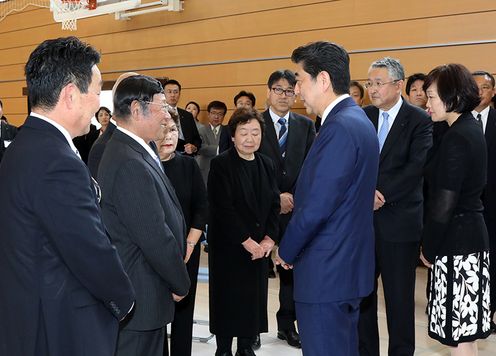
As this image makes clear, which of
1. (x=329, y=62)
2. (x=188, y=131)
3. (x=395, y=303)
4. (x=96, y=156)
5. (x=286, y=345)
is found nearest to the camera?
(x=329, y=62)

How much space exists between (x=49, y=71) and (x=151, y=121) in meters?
0.69

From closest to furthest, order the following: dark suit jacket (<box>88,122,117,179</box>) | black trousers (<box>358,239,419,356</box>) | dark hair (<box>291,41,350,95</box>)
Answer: dark hair (<box>291,41,350,95</box>), dark suit jacket (<box>88,122,117,179</box>), black trousers (<box>358,239,419,356</box>)

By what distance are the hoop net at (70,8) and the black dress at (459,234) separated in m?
7.97

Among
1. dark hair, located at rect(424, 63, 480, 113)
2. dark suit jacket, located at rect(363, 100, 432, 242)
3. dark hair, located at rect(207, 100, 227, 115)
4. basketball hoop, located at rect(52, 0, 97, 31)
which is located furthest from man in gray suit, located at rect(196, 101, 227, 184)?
dark hair, located at rect(424, 63, 480, 113)

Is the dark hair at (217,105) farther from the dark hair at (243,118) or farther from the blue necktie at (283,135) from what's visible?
the dark hair at (243,118)

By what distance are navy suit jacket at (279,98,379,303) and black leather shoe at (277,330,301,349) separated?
1703mm

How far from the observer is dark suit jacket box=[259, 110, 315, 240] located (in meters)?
4.43

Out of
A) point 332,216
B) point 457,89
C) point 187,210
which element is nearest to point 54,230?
point 332,216

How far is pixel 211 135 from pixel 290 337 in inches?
163

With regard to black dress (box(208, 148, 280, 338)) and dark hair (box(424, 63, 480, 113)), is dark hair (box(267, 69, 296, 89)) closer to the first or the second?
black dress (box(208, 148, 280, 338))

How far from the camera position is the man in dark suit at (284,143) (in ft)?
14.4

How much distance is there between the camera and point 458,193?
305 centimetres

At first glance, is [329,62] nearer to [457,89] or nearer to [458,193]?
[457,89]

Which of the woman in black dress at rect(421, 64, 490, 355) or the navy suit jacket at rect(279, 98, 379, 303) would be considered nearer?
the navy suit jacket at rect(279, 98, 379, 303)
